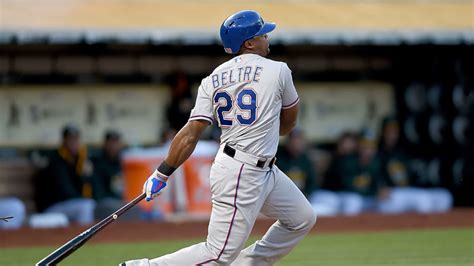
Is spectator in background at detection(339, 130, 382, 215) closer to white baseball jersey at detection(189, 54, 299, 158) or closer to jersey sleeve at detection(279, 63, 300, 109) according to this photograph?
jersey sleeve at detection(279, 63, 300, 109)

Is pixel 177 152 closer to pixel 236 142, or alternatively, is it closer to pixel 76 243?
pixel 236 142

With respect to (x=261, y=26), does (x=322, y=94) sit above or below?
below

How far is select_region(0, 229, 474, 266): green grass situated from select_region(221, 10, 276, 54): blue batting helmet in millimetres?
2986

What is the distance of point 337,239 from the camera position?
12547 millimetres

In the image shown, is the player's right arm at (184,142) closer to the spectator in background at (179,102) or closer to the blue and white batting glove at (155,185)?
the blue and white batting glove at (155,185)

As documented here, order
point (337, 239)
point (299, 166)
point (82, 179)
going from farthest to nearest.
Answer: point (299, 166) < point (82, 179) < point (337, 239)

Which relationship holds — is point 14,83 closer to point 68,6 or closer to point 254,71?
point 68,6

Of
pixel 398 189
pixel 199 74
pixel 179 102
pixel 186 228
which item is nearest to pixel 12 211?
pixel 186 228

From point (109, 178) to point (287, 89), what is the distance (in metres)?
8.10

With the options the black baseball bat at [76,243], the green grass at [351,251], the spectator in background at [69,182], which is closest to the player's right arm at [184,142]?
the black baseball bat at [76,243]

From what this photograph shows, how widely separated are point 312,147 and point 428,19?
2.75m

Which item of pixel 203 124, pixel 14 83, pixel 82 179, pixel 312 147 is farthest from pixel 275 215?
pixel 312 147

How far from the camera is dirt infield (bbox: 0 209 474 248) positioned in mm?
12719

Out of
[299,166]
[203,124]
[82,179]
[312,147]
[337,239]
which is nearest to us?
[203,124]
